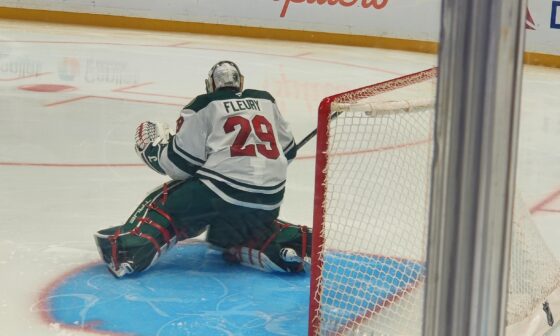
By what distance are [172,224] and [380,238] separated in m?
0.52

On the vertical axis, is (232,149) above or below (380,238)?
above

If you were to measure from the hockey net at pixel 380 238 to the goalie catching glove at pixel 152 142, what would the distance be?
46 centimetres

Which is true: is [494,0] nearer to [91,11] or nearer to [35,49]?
[35,49]

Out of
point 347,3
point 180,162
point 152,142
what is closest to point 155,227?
point 180,162

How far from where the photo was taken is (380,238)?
238cm

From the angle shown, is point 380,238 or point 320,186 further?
point 380,238

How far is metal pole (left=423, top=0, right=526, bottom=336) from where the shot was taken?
1.01 feet

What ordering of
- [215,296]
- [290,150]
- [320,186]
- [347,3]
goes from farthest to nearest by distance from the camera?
[347,3] → [290,150] → [215,296] → [320,186]

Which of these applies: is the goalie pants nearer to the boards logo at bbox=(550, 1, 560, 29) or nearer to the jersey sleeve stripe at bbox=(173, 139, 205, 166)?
the jersey sleeve stripe at bbox=(173, 139, 205, 166)

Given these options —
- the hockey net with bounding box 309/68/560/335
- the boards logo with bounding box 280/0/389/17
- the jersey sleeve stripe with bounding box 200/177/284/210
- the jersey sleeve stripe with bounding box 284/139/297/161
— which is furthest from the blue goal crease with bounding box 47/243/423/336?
the boards logo with bounding box 280/0/389/17

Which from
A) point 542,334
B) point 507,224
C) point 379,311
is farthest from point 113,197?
point 507,224

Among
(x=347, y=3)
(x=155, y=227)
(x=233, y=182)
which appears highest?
(x=347, y=3)

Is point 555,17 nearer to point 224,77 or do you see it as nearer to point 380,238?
point 380,238

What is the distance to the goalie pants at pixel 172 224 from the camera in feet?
7.33
